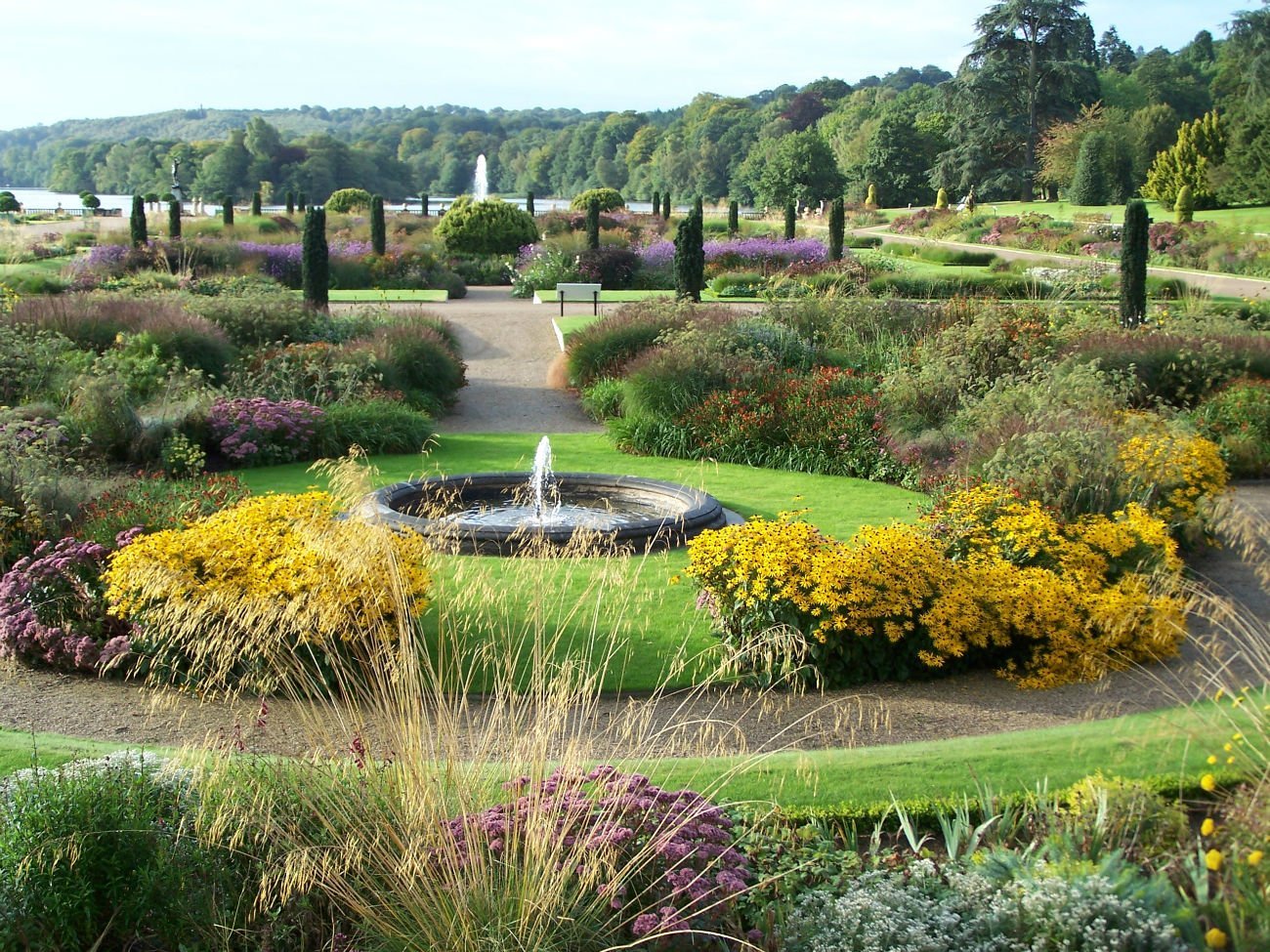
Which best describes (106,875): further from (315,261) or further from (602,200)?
(602,200)

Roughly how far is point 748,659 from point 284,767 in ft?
9.70

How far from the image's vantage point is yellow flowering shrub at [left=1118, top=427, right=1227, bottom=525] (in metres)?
8.24

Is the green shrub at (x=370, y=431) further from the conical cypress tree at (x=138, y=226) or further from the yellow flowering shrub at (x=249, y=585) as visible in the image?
the conical cypress tree at (x=138, y=226)

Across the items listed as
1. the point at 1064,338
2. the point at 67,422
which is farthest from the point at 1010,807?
the point at 1064,338

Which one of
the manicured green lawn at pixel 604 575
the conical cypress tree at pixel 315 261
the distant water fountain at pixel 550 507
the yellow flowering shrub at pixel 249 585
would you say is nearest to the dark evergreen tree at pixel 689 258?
the conical cypress tree at pixel 315 261

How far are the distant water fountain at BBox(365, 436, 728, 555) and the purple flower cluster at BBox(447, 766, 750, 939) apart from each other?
391cm

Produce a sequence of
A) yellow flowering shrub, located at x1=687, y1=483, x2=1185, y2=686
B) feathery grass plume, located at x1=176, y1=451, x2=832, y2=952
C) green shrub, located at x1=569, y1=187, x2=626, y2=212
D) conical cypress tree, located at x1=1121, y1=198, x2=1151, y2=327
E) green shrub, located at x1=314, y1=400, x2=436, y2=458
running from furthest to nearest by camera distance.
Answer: green shrub, located at x1=569, y1=187, x2=626, y2=212 → conical cypress tree, located at x1=1121, y1=198, x2=1151, y2=327 → green shrub, located at x1=314, y1=400, x2=436, y2=458 → yellow flowering shrub, located at x1=687, y1=483, x2=1185, y2=686 → feathery grass plume, located at x1=176, y1=451, x2=832, y2=952

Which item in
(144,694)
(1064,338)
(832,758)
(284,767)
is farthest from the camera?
(1064,338)

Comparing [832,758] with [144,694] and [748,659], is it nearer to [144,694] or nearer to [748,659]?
[748,659]

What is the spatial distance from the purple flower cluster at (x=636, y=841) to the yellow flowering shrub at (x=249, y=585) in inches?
72.8

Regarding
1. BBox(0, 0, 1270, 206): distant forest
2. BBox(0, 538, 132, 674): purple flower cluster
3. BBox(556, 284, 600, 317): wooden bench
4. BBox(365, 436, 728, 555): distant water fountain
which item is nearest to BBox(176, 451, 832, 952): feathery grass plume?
BBox(0, 538, 132, 674): purple flower cluster

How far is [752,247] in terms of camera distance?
29250 mm

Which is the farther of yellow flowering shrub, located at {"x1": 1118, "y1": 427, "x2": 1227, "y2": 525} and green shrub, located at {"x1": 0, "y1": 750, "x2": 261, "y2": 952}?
yellow flowering shrub, located at {"x1": 1118, "y1": 427, "x2": 1227, "y2": 525}

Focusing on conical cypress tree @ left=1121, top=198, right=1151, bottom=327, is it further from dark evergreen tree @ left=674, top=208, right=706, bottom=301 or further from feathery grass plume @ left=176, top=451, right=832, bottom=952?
feathery grass plume @ left=176, top=451, right=832, bottom=952
